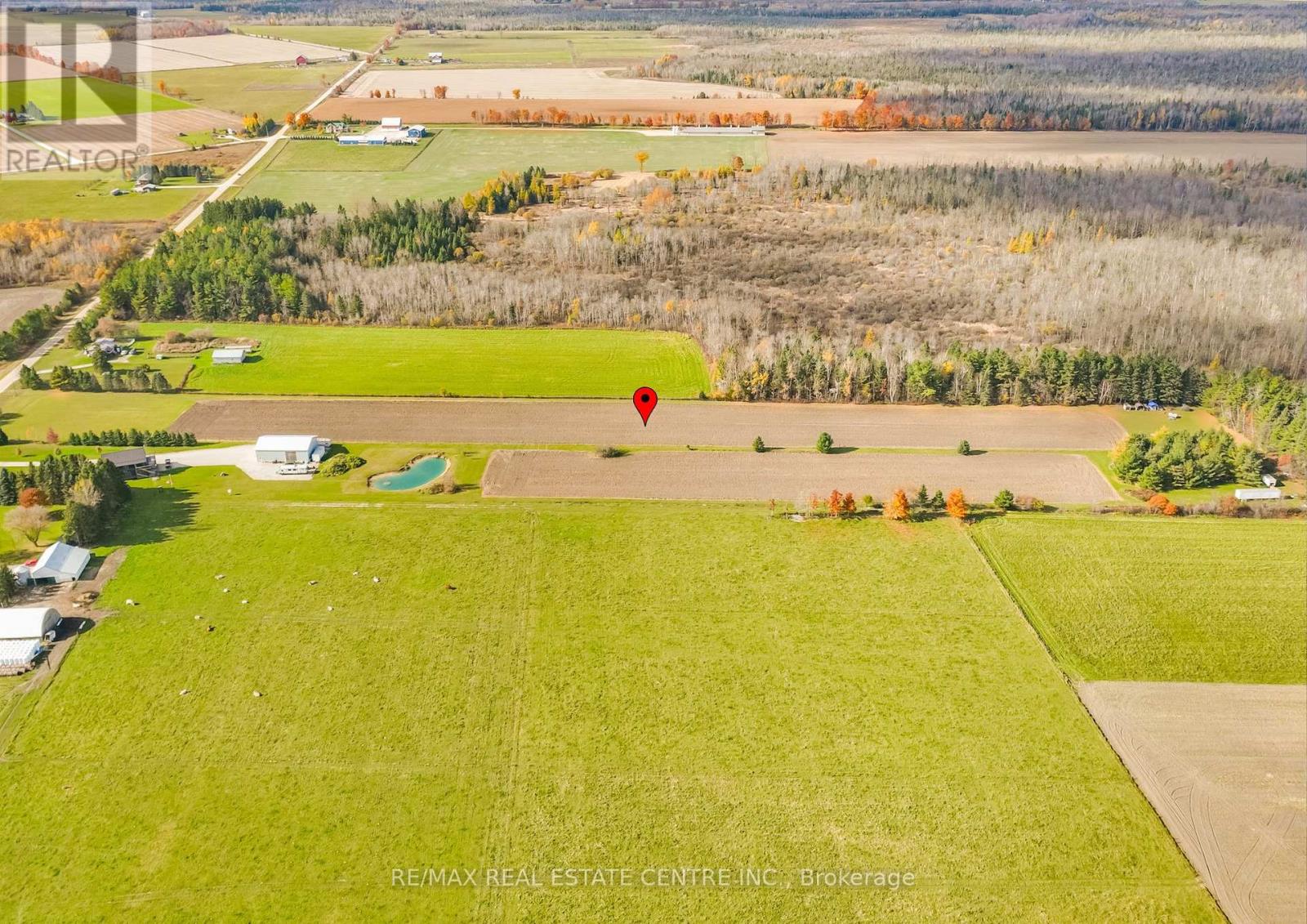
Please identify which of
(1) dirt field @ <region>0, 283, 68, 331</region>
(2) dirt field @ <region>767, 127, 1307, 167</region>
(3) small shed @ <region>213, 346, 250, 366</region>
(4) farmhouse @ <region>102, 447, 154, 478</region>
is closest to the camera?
(4) farmhouse @ <region>102, 447, 154, 478</region>

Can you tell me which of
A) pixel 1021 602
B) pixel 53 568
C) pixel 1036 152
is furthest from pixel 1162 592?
pixel 1036 152

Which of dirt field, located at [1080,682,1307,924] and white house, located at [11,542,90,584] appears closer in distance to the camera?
dirt field, located at [1080,682,1307,924]

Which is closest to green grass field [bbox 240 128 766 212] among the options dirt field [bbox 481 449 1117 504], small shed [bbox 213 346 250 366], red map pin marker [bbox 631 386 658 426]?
small shed [bbox 213 346 250 366]

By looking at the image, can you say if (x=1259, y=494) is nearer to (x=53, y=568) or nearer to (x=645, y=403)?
(x=645, y=403)

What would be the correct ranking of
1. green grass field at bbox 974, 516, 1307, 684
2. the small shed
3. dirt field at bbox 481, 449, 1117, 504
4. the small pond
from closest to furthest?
green grass field at bbox 974, 516, 1307, 684, dirt field at bbox 481, 449, 1117, 504, the small pond, the small shed

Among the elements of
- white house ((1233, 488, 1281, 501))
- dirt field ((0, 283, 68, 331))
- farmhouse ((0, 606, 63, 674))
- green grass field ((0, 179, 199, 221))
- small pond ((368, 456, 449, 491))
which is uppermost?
green grass field ((0, 179, 199, 221))

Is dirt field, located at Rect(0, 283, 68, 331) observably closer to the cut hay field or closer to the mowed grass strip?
the mowed grass strip

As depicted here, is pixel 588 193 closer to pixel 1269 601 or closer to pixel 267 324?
pixel 267 324
